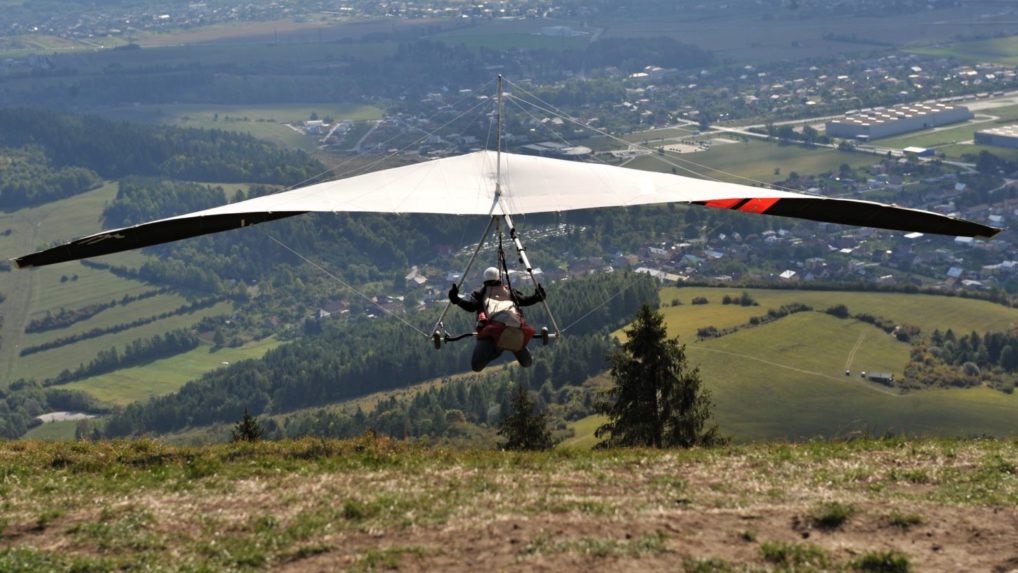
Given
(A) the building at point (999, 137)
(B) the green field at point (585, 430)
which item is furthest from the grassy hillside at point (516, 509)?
(A) the building at point (999, 137)

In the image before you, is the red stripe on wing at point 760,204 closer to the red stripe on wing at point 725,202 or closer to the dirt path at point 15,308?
the red stripe on wing at point 725,202

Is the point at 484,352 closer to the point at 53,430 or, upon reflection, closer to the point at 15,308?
the point at 53,430

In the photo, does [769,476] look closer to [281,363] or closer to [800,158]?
[281,363]

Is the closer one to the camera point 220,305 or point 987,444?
point 987,444

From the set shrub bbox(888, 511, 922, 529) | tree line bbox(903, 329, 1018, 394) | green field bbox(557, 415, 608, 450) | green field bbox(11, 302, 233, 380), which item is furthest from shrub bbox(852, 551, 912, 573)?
green field bbox(11, 302, 233, 380)

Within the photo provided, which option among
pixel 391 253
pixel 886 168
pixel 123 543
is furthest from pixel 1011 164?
pixel 123 543

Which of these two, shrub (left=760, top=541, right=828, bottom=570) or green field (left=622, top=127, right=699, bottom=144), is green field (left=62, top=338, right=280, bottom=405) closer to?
green field (left=622, top=127, right=699, bottom=144)
